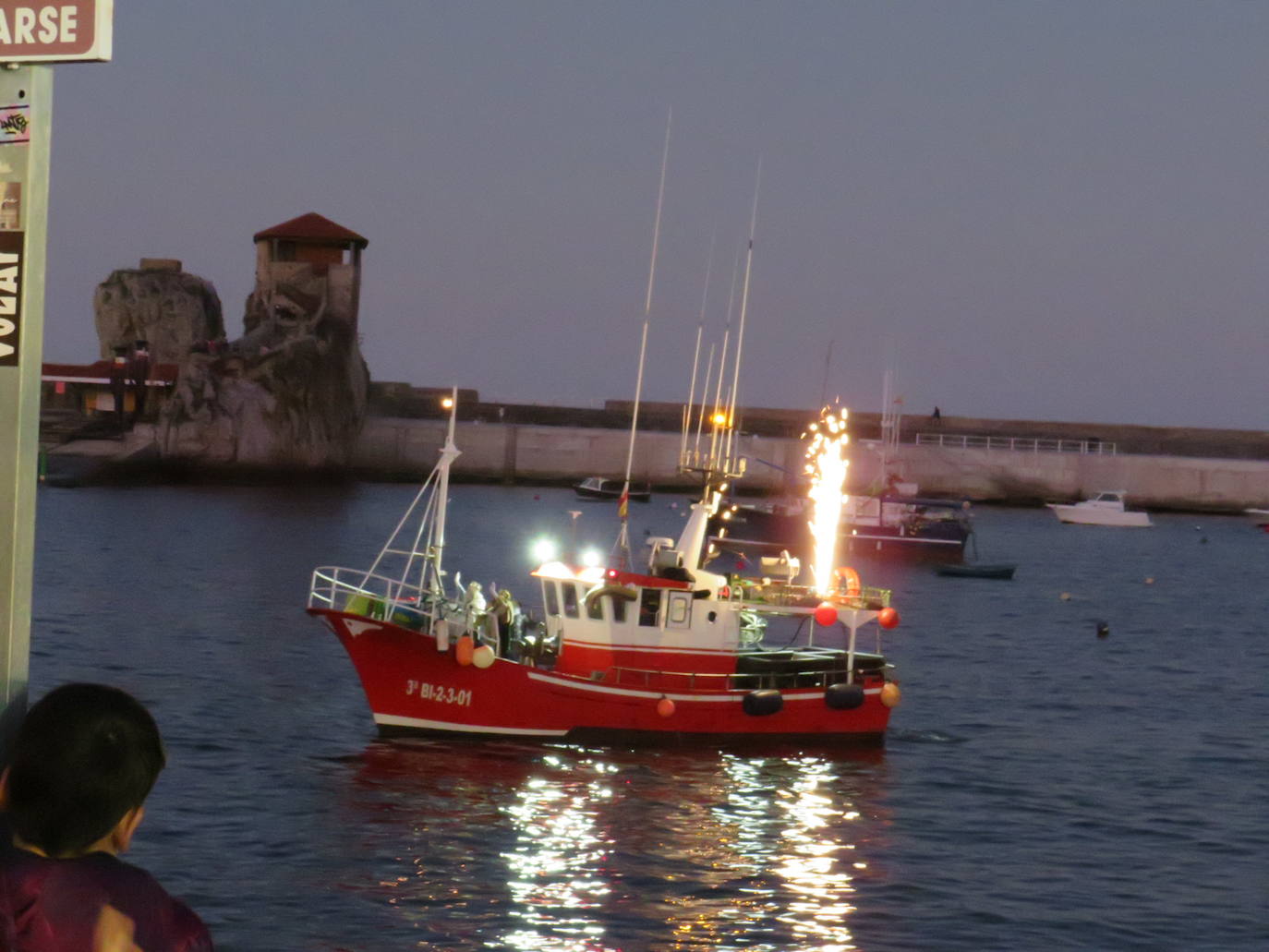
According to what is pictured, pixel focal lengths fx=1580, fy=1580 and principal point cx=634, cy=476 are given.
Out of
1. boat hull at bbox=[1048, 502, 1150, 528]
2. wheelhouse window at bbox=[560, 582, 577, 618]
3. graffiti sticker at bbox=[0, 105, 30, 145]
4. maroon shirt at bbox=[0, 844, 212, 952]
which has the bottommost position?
boat hull at bbox=[1048, 502, 1150, 528]

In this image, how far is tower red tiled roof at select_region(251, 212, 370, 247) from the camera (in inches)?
4021

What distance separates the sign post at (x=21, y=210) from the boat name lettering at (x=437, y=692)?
61.4 feet

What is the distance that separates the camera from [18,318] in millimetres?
5418

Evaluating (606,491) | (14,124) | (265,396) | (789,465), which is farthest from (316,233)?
(14,124)

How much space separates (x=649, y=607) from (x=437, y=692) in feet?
11.4

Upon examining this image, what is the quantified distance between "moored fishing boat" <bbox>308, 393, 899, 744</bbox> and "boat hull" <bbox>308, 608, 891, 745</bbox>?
0.02m

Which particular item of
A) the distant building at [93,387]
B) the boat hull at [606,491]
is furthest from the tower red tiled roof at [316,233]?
the boat hull at [606,491]

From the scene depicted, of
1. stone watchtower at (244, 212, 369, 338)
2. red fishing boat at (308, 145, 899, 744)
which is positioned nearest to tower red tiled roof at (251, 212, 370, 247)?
stone watchtower at (244, 212, 369, 338)

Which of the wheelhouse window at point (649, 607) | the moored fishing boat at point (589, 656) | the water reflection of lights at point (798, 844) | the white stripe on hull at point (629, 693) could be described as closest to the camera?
the water reflection of lights at point (798, 844)

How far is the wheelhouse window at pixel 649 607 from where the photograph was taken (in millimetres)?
24156

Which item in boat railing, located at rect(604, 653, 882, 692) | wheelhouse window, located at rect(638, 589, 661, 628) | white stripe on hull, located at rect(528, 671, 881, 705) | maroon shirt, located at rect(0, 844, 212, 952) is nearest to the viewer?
maroon shirt, located at rect(0, 844, 212, 952)

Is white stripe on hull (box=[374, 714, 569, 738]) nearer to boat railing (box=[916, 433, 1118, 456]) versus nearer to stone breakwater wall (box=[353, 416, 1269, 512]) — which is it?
stone breakwater wall (box=[353, 416, 1269, 512])

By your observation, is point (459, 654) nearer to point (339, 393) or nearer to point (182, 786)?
point (182, 786)

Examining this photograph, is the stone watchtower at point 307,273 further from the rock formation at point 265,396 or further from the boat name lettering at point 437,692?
the boat name lettering at point 437,692
